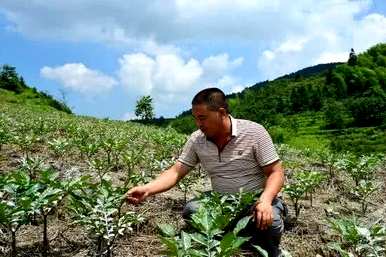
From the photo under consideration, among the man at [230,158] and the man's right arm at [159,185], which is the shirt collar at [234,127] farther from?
the man's right arm at [159,185]

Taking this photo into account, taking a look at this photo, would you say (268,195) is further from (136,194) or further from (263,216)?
(136,194)

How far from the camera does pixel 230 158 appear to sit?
5.38 m

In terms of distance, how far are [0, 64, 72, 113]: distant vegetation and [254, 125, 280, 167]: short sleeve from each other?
48.5 metres

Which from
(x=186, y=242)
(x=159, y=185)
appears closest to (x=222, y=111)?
(x=159, y=185)

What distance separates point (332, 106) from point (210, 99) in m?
88.7

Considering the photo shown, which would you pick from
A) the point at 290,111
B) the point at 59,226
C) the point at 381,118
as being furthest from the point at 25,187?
the point at 290,111

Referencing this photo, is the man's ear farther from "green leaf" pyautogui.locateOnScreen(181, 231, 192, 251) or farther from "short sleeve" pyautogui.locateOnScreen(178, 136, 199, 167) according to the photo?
"green leaf" pyautogui.locateOnScreen(181, 231, 192, 251)

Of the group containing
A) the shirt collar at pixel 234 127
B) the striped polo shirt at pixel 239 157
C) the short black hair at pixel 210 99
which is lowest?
the striped polo shirt at pixel 239 157

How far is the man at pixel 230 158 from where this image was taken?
497cm

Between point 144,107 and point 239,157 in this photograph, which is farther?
point 144,107

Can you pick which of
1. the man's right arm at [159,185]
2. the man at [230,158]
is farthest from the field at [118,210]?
the man at [230,158]

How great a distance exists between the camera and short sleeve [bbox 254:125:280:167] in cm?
517

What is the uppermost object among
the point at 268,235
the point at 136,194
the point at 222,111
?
the point at 222,111

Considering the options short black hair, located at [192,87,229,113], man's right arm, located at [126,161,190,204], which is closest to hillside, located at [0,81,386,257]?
man's right arm, located at [126,161,190,204]
